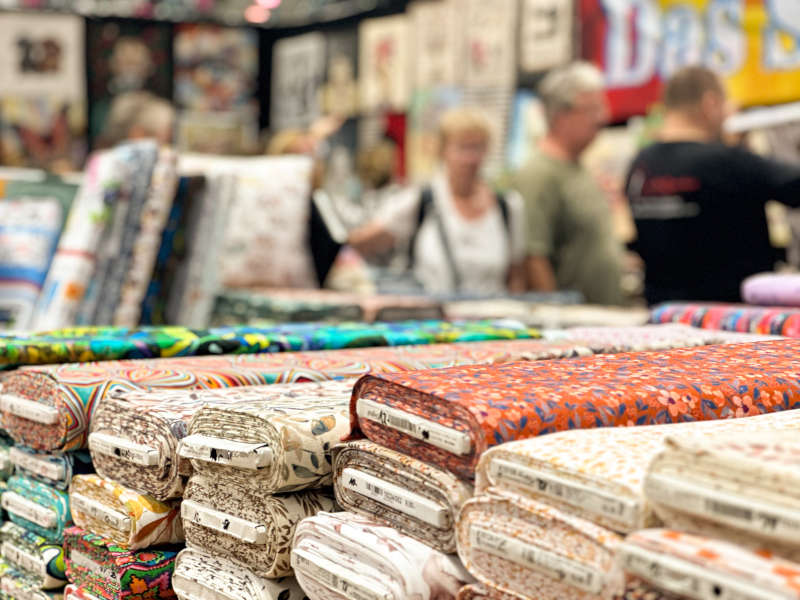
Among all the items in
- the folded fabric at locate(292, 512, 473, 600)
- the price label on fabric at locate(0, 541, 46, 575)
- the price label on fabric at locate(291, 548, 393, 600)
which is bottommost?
the price label on fabric at locate(0, 541, 46, 575)

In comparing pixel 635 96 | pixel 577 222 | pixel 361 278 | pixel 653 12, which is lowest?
pixel 361 278

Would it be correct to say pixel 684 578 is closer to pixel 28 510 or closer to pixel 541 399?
pixel 541 399

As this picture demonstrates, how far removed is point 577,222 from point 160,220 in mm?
1964

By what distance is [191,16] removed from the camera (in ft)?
28.1

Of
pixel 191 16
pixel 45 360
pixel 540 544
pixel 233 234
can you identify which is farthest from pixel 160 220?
pixel 191 16

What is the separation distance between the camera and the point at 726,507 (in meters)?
0.66

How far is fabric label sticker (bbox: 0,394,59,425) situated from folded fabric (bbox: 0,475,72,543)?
9cm

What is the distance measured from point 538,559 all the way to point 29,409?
72 centimetres

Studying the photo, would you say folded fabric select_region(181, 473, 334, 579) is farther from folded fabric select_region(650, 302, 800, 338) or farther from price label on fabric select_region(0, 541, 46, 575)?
folded fabric select_region(650, 302, 800, 338)

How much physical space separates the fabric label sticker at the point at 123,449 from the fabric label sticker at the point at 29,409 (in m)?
0.06

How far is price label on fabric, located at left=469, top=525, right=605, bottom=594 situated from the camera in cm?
74

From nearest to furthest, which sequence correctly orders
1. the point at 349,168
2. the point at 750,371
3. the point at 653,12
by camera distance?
1. the point at 750,371
2. the point at 653,12
3. the point at 349,168

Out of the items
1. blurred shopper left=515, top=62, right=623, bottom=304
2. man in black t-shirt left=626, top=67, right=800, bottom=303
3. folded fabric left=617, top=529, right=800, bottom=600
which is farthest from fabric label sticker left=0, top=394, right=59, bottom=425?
blurred shopper left=515, top=62, right=623, bottom=304

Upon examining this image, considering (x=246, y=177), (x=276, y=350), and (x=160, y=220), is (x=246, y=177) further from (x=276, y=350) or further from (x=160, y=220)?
(x=276, y=350)
